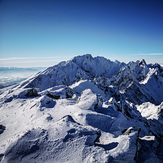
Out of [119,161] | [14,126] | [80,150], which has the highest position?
[80,150]

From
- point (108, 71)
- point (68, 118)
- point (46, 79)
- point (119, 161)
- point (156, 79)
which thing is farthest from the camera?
point (108, 71)

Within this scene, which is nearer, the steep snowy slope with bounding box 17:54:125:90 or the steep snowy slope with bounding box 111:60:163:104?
the steep snowy slope with bounding box 111:60:163:104

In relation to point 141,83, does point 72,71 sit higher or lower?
higher

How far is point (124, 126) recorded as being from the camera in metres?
9.37

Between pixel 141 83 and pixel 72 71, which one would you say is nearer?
pixel 141 83

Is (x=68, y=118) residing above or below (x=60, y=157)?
above

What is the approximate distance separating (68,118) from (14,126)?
242 inches

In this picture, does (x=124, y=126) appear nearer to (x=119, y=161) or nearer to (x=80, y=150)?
(x=119, y=161)

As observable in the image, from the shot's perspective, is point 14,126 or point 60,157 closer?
point 60,157

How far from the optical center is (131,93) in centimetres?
5431

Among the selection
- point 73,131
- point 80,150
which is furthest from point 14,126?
point 80,150

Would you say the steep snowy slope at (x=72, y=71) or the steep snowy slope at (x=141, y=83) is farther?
the steep snowy slope at (x=72, y=71)

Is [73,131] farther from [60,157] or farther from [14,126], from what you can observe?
[14,126]

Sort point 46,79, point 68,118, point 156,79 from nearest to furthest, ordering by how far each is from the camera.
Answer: point 68,118
point 156,79
point 46,79
